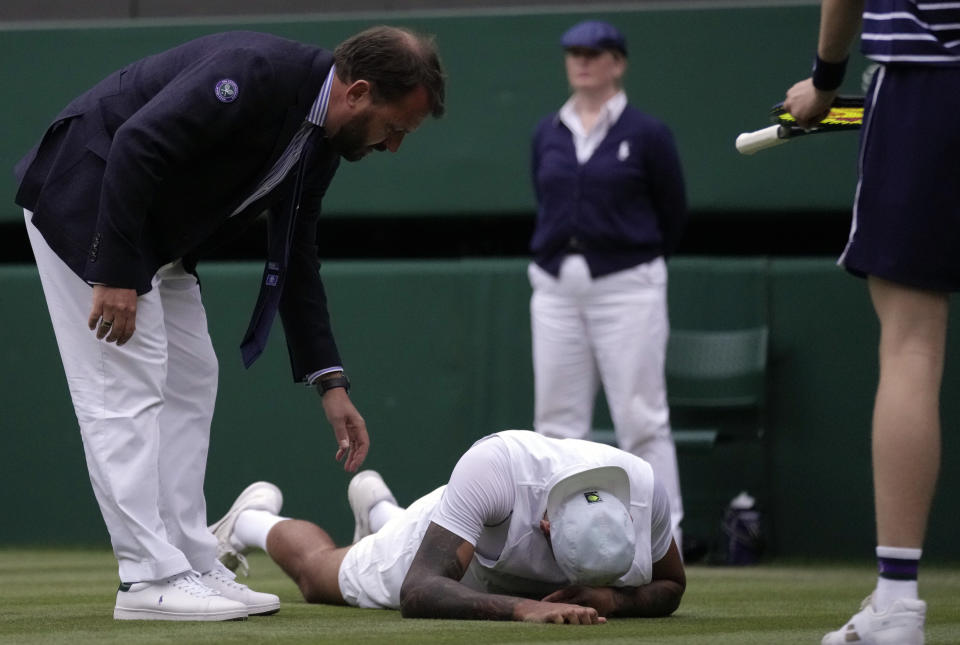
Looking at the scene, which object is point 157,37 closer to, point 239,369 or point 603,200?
point 239,369

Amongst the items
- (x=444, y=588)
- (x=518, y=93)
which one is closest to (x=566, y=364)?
(x=518, y=93)

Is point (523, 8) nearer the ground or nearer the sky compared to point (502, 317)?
nearer the sky

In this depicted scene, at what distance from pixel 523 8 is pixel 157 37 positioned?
2124 millimetres

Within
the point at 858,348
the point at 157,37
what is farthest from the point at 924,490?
the point at 157,37

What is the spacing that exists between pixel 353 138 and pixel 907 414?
1812 mm

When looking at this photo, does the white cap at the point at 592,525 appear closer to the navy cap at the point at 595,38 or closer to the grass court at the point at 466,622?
the grass court at the point at 466,622

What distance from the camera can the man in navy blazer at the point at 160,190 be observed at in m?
4.01

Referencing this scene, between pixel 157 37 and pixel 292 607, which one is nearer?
pixel 292 607

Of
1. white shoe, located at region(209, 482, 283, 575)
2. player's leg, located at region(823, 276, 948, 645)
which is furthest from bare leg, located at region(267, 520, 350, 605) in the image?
player's leg, located at region(823, 276, 948, 645)

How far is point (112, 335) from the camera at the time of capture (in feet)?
13.3

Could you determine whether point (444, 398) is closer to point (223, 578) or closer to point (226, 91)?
point (223, 578)

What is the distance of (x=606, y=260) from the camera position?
7.35 metres

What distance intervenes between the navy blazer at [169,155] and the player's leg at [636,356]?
3019 millimetres

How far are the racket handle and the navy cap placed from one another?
3.30 metres
